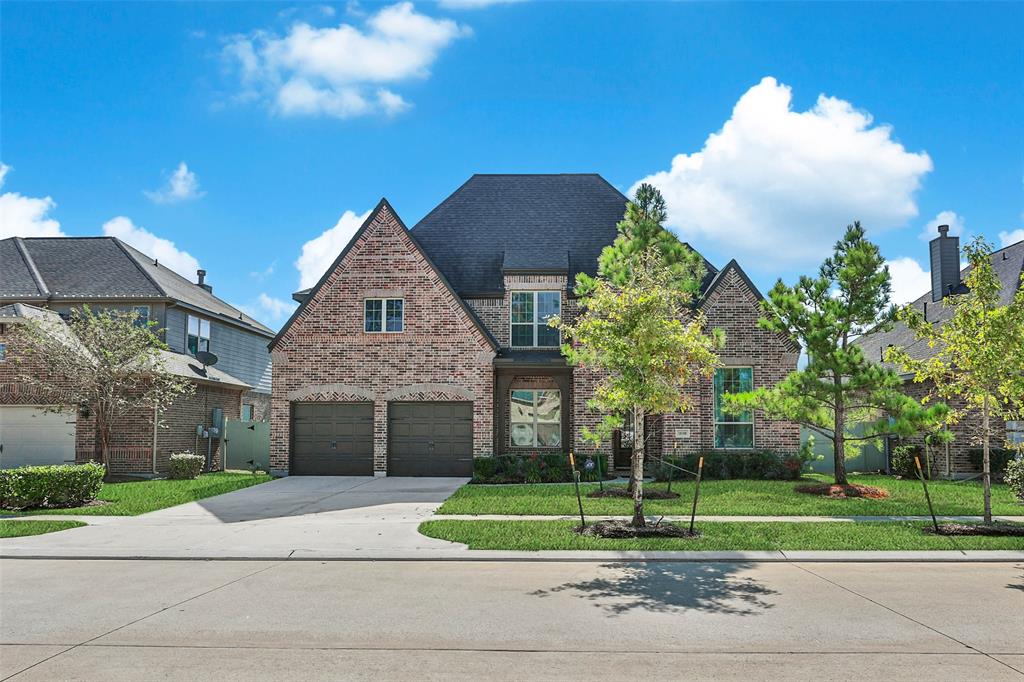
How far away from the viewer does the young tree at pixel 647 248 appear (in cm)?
1766

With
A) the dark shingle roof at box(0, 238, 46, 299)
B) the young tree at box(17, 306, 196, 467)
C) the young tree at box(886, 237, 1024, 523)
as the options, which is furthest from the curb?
the dark shingle roof at box(0, 238, 46, 299)

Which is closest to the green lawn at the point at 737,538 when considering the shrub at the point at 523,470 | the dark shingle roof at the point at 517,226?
the shrub at the point at 523,470

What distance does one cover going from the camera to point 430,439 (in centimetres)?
2317

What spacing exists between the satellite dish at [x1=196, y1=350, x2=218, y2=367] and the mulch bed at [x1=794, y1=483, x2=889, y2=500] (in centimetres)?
2154

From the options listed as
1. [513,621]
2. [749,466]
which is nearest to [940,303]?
[749,466]

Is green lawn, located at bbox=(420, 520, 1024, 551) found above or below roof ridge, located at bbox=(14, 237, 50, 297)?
below

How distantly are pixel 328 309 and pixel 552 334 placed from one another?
24.4ft

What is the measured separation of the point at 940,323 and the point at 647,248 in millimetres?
11451

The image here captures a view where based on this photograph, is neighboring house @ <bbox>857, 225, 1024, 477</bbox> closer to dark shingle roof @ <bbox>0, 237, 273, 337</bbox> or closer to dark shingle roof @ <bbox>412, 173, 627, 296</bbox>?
dark shingle roof @ <bbox>412, 173, 627, 296</bbox>

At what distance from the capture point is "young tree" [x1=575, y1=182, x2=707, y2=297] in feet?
57.9

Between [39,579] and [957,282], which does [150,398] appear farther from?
[957,282]

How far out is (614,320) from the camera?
1284 cm

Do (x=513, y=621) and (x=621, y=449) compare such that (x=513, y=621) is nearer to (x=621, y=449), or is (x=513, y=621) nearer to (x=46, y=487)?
(x=46, y=487)

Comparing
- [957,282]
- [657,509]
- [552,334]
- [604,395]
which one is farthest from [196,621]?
[957,282]
